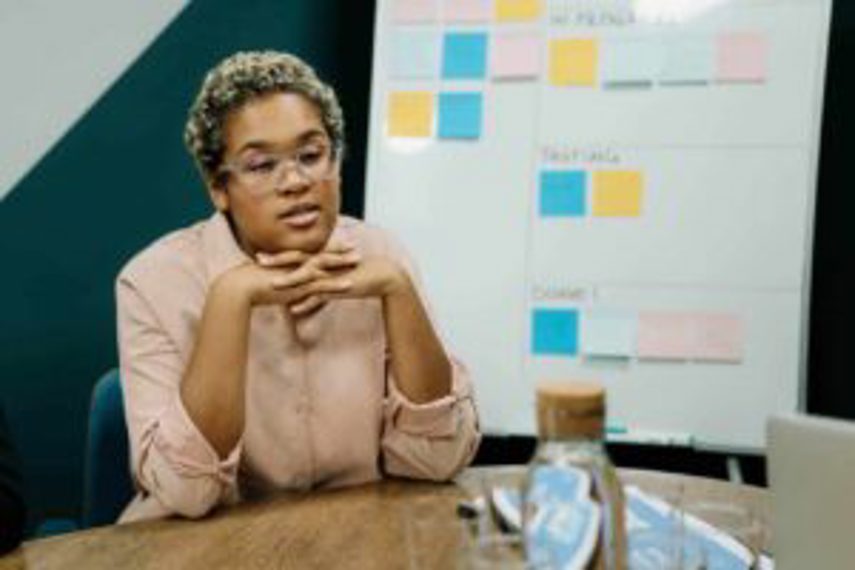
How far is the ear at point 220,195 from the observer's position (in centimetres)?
195

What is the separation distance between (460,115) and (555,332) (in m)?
0.55

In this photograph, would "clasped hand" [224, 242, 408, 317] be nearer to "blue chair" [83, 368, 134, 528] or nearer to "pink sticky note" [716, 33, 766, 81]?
"blue chair" [83, 368, 134, 528]

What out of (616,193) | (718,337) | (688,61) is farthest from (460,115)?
(718,337)

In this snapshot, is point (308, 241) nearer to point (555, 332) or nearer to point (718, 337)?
point (555, 332)

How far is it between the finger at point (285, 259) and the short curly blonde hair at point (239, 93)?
195 millimetres

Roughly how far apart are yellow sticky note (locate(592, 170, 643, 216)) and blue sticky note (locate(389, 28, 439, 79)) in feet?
1.54

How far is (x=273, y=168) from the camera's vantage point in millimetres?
1871

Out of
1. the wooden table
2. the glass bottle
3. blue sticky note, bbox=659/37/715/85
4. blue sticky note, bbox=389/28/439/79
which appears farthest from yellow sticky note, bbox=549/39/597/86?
the glass bottle

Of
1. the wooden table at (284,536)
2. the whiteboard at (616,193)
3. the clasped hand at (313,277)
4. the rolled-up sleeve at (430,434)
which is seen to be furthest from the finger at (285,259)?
the whiteboard at (616,193)

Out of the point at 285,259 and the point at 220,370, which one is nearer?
the point at 220,370

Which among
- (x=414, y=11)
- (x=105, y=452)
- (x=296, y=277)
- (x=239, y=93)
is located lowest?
(x=105, y=452)

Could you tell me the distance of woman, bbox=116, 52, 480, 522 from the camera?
72.1 inches

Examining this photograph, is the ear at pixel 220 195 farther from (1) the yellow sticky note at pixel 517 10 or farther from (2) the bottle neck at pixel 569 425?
(2) the bottle neck at pixel 569 425

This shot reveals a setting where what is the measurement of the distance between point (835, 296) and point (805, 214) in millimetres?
340
